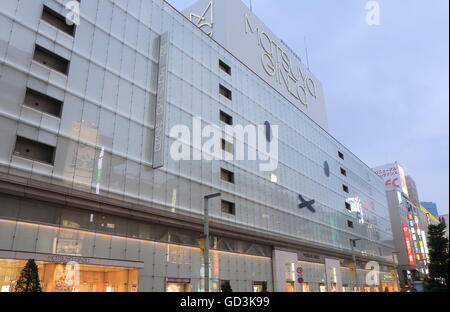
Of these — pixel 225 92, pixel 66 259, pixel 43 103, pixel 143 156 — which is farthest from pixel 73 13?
pixel 225 92

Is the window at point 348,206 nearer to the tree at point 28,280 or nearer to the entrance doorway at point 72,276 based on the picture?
the entrance doorway at point 72,276

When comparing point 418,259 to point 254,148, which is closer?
point 254,148

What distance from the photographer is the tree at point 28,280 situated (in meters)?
16.9

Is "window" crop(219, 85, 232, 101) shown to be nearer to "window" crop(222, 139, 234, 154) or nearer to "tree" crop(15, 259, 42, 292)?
"window" crop(222, 139, 234, 154)

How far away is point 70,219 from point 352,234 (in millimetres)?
50357

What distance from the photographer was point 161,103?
1116 inches

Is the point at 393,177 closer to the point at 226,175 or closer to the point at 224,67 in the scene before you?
the point at 224,67

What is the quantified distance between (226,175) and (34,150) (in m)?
18.5

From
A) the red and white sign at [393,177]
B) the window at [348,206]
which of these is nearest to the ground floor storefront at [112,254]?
the window at [348,206]

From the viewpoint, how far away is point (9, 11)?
21.3 metres

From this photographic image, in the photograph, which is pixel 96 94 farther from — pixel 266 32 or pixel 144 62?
pixel 266 32

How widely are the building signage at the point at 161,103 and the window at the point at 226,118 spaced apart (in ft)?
30.5

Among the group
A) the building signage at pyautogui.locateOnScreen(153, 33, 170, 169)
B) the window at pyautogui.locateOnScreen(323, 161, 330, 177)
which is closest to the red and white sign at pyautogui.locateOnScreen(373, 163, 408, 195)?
the window at pyautogui.locateOnScreen(323, 161, 330, 177)
